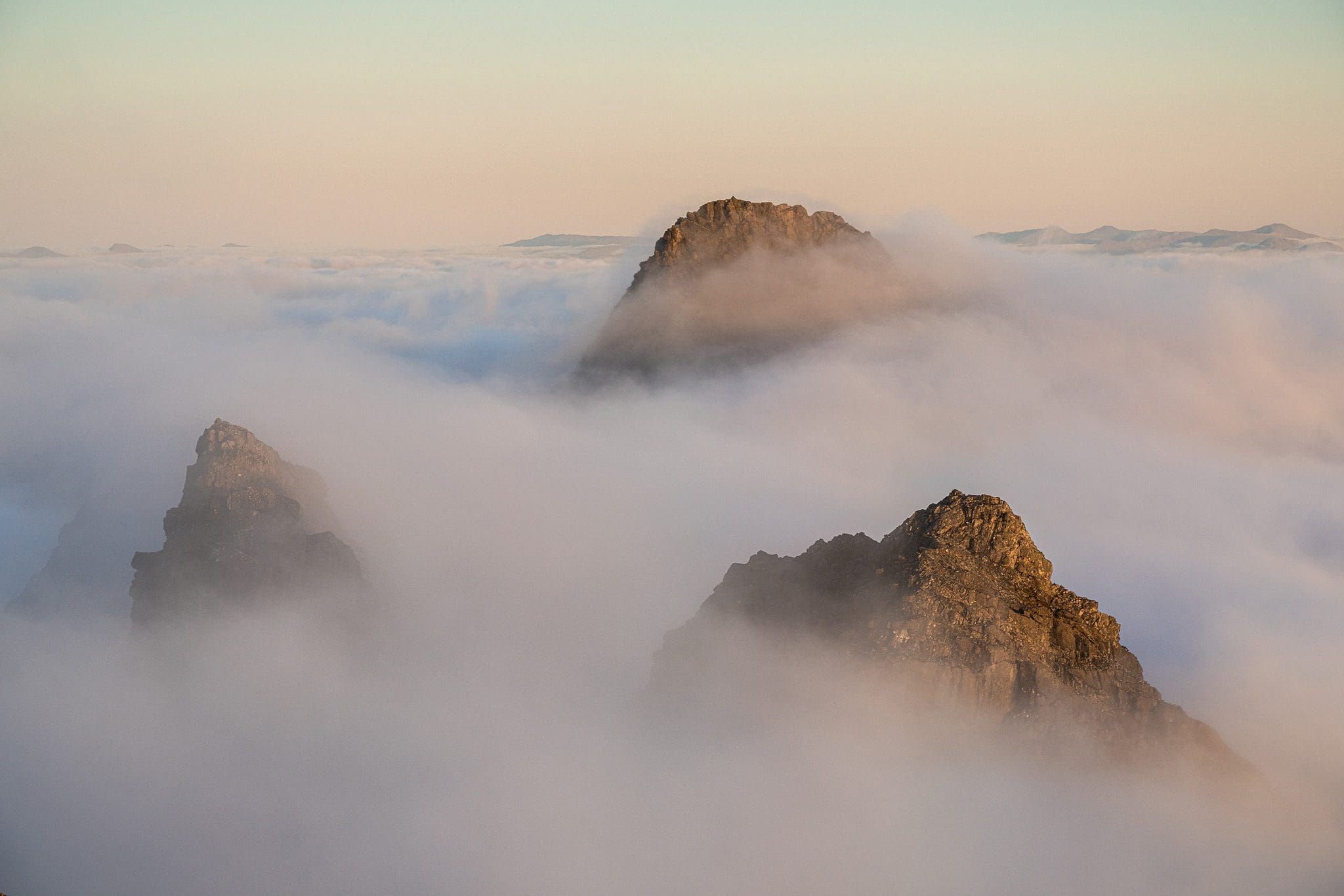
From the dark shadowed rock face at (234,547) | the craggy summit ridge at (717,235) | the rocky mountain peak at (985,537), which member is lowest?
→ the dark shadowed rock face at (234,547)

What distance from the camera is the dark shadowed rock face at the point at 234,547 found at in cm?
5262

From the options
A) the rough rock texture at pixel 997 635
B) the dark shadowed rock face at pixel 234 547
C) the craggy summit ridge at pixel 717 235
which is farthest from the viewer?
the craggy summit ridge at pixel 717 235

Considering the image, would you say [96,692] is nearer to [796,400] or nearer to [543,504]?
[543,504]

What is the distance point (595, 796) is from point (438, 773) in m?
10.3

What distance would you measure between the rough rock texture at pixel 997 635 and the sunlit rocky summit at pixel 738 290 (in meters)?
110

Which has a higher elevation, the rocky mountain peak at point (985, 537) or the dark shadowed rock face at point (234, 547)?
the rocky mountain peak at point (985, 537)

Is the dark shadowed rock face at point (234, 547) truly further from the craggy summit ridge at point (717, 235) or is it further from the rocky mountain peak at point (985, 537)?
the craggy summit ridge at point (717, 235)

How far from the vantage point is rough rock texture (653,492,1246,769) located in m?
30.2

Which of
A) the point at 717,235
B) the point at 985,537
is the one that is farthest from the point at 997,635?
the point at 717,235

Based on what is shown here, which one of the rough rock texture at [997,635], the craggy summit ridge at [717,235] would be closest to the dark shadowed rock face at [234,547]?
the rough rock texture at [997,635]

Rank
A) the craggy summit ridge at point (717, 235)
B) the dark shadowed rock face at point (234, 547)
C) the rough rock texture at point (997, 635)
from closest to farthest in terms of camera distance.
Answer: the rough rock texture at point (997, 635), the dark shadowed rock face at point (234, 547), the craggy summit ridge at point (717, 235)

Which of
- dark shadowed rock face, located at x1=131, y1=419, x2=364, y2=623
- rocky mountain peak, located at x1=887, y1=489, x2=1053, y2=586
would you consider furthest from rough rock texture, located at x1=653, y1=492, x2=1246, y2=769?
dark shadowed rock face, located at x1=131, y1=419, x2=364, y2=623

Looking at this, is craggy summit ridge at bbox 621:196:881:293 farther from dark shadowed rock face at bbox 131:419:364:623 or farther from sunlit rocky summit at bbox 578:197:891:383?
dark shadowed rock face at bbox 131:419:364:623

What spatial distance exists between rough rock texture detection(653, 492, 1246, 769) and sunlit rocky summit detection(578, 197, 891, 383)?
110 meters
